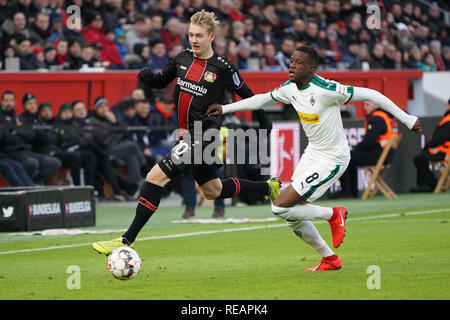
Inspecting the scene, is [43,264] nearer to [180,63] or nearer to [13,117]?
[180,63]

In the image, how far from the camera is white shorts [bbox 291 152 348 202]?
363 inches

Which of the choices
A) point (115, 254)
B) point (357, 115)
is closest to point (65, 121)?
point (357, 115)

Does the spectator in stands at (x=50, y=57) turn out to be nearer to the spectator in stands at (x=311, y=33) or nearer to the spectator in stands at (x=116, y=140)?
the spectator in stands at (x=116, y=140)

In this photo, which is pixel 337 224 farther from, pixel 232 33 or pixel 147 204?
pixel 232 33

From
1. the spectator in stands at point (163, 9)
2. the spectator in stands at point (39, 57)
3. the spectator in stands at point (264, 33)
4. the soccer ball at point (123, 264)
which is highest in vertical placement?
the spectator in stands at point (163, 9)

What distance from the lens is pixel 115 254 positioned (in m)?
8.65

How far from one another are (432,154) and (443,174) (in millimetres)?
470

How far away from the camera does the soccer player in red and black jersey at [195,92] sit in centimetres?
969

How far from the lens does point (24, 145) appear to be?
59.1ft

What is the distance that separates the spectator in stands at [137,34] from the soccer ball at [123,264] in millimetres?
14279

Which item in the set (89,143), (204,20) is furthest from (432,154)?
(204,20)

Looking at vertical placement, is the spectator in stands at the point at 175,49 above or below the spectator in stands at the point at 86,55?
above

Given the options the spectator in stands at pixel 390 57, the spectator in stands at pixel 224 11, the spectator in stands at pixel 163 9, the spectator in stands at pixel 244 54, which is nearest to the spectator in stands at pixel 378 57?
the spectator in stands at pixel 390 57

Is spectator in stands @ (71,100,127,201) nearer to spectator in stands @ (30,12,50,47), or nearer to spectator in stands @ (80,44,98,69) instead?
spectator in stands @ (80,44,98,69)
